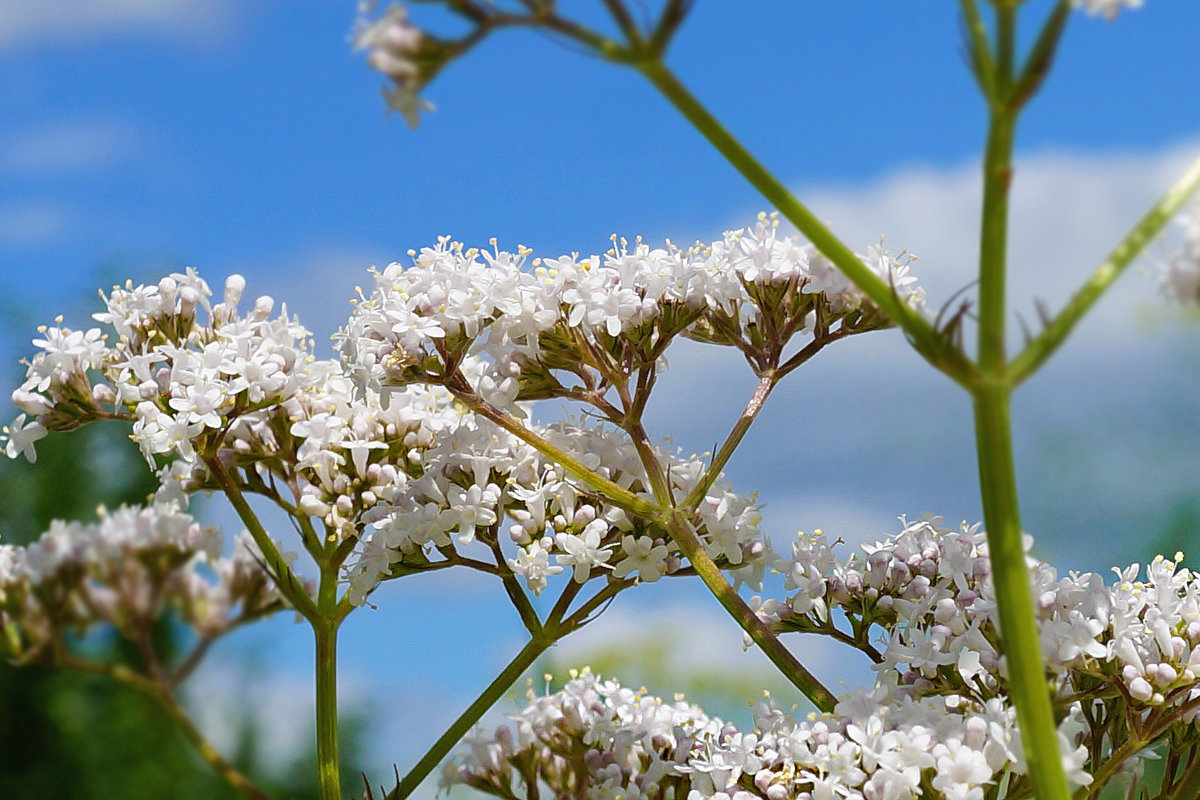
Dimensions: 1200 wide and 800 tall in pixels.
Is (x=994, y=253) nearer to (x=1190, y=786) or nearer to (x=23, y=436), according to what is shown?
(x=1190, y=786)

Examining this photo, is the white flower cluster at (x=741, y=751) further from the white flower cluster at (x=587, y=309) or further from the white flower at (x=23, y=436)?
the white flower at (x=23, y=436)

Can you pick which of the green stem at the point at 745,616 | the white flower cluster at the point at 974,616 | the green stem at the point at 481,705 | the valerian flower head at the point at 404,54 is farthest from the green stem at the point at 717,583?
the valerian flower head at the point at 404,54

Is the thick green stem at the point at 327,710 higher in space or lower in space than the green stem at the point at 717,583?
lower

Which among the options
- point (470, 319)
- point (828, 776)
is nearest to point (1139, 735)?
point (828, 776)

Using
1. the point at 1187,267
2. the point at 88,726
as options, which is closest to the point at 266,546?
the point at 1187,267

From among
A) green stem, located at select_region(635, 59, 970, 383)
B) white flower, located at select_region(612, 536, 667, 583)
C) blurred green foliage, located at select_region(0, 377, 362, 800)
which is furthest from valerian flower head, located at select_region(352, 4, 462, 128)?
blurred green foliage, located at select_region(0, 377, 362, 800)
